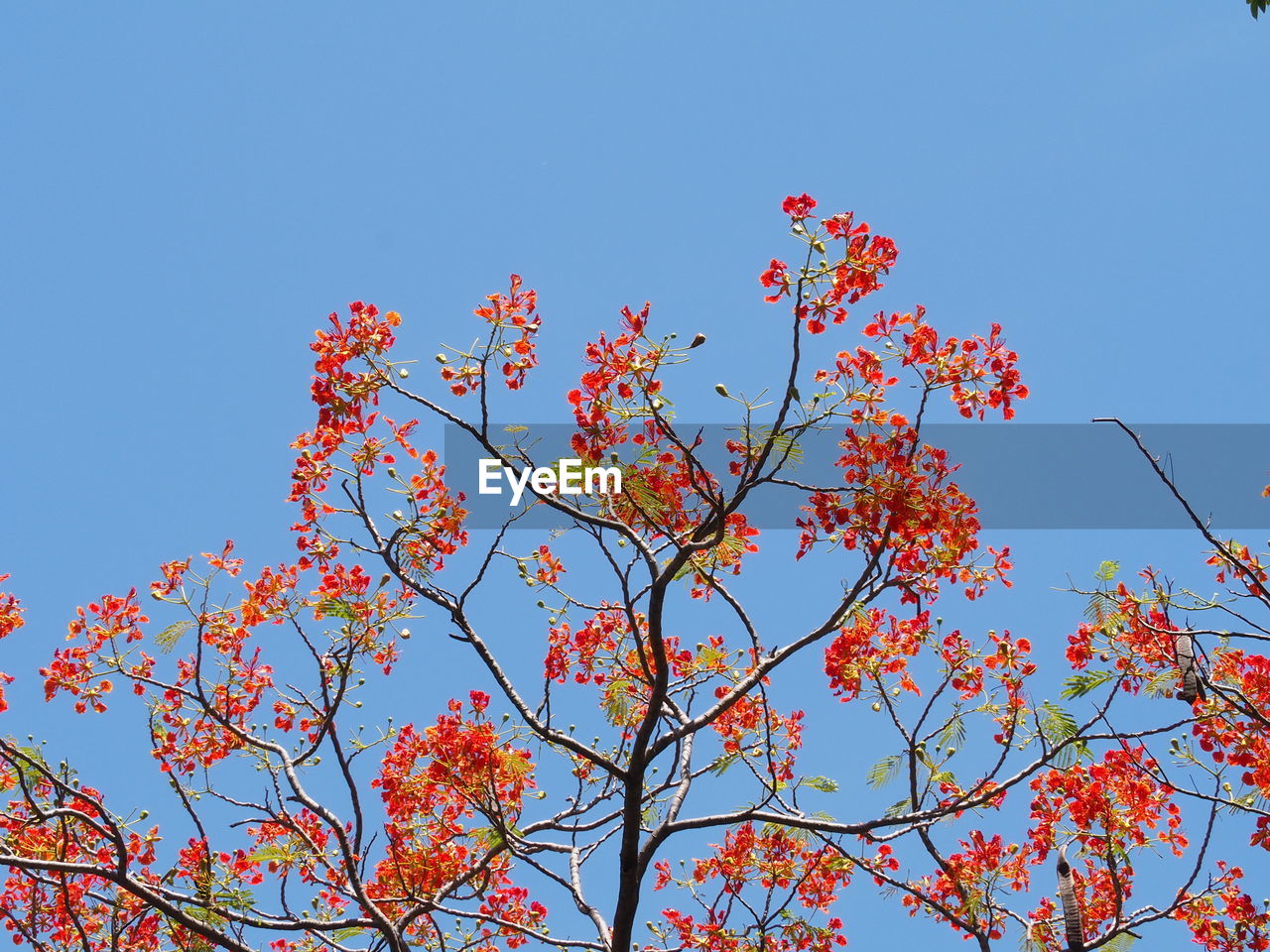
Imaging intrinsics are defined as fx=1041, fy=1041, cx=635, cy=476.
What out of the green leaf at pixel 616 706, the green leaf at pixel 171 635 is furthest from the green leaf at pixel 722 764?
the green leaf at pixel 171 635

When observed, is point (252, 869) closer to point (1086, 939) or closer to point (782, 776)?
point (782, 776)

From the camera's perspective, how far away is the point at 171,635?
5.68m

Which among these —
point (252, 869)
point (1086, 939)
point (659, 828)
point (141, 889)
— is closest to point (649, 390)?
point (659, 828)

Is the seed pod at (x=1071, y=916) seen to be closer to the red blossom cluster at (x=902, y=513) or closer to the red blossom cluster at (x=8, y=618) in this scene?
the red blossom cluster at (x=902, y=513)

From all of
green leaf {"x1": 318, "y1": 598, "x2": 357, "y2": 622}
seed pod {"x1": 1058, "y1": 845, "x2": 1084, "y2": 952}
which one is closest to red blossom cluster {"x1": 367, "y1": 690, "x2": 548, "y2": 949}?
green leaf {"x1": 318, "y1": 598, "x2": 357, "y2": 622}

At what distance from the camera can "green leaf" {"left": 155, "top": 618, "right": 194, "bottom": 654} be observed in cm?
566

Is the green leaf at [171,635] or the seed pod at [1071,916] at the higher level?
the green leaf at [171,635]

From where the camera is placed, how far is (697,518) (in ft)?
17.7

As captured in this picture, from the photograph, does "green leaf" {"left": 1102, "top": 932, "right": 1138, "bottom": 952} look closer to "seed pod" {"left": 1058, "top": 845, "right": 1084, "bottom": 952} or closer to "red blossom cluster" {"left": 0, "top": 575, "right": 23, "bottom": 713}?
"seed pod" {"left": 1058, "top": 845, "right": 1084, "bottom": 952}

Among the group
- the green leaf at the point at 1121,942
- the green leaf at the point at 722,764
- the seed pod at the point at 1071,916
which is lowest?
the seed pod at the point at 1071,916

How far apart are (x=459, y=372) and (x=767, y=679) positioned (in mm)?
2522

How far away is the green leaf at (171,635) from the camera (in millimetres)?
5660

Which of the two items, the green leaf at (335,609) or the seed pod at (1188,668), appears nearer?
the seed pod at (1188,668)

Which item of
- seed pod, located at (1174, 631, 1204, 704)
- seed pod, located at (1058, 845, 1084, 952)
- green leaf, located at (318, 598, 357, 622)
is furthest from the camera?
green leaf, located at (318, 598, 357, 622)
